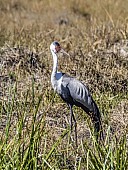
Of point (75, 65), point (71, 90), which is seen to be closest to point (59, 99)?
point (71, 90)

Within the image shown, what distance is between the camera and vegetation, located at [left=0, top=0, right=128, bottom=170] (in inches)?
130

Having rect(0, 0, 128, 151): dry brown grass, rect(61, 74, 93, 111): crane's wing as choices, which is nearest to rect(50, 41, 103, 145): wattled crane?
rect(61, 74, 93, 111): crane's wing

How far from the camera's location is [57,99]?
6176 millimetres

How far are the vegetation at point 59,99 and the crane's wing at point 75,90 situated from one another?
0.20m

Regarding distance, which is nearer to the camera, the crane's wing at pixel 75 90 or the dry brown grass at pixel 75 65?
the crane's wing at pixel 75 90

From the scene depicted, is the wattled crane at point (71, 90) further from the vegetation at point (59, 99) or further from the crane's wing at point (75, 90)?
the vegetation at point (59, 99)

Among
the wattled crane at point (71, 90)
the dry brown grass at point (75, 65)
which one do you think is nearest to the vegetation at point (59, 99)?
the dry brown grass at point (75, 65)

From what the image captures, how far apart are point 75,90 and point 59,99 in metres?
0.66

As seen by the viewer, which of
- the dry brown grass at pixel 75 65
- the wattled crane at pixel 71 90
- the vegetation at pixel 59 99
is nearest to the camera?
the vegetation at pixel 59 99

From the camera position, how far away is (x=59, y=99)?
6.18 meters

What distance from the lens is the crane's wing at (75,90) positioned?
542 centimetres

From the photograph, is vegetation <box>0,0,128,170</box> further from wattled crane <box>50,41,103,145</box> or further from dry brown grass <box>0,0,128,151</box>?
wattled crane <box>50,41,103,145</box>

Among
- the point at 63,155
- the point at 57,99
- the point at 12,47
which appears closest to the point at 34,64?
the point at 12,47

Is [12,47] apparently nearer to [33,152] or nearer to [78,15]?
[33,152]
